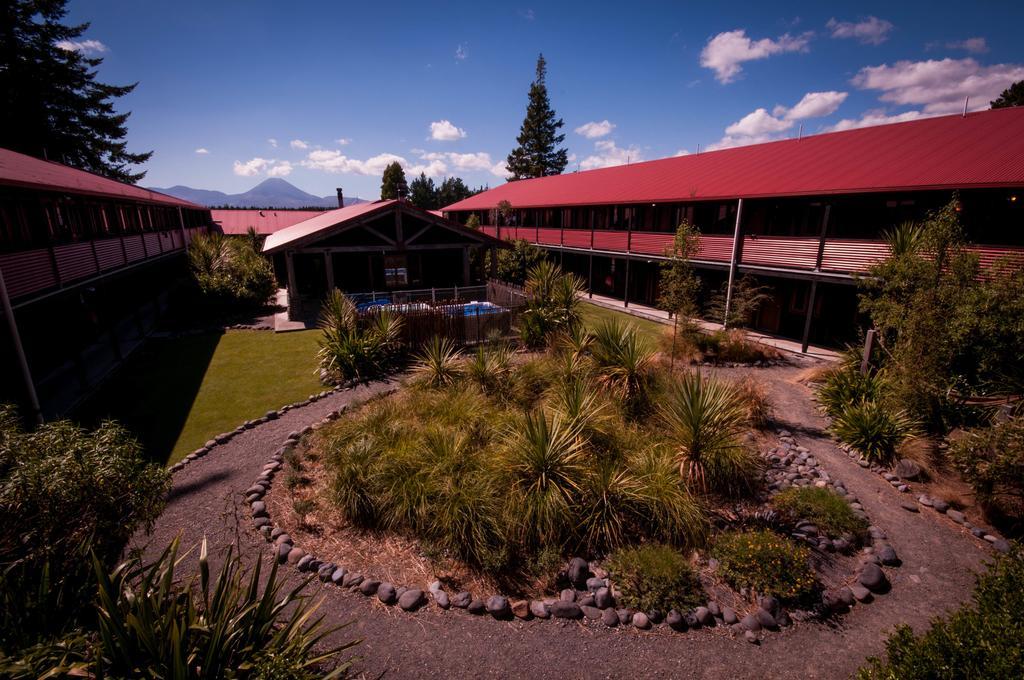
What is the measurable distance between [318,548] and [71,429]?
3.29 meters

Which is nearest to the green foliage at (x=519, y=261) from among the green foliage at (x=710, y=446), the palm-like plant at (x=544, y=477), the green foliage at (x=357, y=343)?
the green foliage at (x=357, y=343)

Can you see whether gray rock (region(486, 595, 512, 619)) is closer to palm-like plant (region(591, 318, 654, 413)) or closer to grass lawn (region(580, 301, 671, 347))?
palm-like plant (region(591, 318, 654, 413))

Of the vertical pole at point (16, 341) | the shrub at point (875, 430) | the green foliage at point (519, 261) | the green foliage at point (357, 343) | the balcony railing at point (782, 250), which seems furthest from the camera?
the green foliage at point (519, 261)

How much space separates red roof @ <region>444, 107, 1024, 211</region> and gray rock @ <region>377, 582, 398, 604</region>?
16601 mm

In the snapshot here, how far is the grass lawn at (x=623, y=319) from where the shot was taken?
685 inches

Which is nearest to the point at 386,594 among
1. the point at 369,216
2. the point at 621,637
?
the point at 621,637

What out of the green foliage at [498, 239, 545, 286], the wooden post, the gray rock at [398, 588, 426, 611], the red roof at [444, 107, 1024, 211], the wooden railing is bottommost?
the gray rock at [398, 588, 426, 611]

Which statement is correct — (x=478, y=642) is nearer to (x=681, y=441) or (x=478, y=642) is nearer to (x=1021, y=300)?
(x=681, y=441)

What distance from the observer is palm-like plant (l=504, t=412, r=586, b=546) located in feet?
21.3

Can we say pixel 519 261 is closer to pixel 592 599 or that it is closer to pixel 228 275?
pixel 228 275

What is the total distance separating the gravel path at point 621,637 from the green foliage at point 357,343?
19.9 feet

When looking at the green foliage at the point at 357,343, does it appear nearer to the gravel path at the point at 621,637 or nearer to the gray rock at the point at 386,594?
the gravel path at the point at 621,637

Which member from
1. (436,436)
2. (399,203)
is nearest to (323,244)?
(399,203)

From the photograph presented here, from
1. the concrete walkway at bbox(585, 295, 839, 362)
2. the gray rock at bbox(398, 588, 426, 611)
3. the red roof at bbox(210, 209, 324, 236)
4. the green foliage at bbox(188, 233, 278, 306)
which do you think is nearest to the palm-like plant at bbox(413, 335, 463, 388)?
the gray rock at bbox(398, 588, 426, 611)
